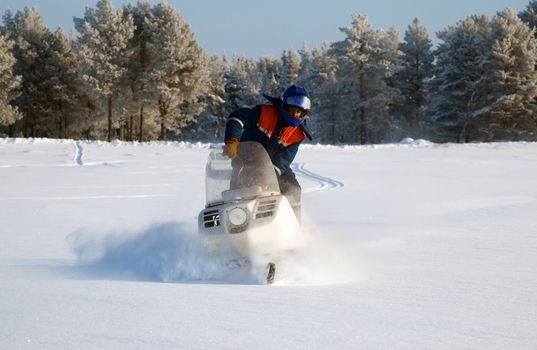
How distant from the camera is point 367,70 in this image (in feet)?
166

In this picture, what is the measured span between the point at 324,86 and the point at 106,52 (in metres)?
24.6

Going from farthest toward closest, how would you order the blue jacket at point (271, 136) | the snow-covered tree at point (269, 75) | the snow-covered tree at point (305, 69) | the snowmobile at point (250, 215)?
1. the snow-covered tree at point (269, 75)
2. the snow-covered tree at point (305, 69)
3. the blue jacket at point (271, 136)
4. the snowmobile at point (250, 215)

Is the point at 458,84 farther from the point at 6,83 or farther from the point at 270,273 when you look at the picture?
the point at 270,273

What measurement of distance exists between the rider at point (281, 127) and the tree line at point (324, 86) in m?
38.2

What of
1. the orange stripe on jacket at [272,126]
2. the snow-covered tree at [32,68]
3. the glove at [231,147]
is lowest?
the glove at [231,147]

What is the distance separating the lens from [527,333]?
3.24 metres

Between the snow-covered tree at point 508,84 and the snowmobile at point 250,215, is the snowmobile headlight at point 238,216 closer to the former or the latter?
the snowmobile at point 250,215

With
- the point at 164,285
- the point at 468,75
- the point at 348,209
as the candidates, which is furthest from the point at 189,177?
the point at 468,75

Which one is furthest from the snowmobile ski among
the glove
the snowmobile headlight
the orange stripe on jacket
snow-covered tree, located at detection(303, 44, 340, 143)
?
snow-covered tree, located at detection(303, 44, 340, 143)

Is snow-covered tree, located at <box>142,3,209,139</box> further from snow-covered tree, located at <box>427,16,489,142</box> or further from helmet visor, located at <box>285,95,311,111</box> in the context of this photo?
helmet visor, located at <box>285,95,311,111</box>

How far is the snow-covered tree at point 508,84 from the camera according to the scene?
42188 millimetres

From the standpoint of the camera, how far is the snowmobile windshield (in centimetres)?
512

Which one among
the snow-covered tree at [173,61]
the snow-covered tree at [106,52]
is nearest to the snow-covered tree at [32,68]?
the snow-covered tree at [106,52]

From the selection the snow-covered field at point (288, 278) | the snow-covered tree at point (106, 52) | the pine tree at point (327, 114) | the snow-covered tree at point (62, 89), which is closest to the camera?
the snow-covered field at point (288, 278)
